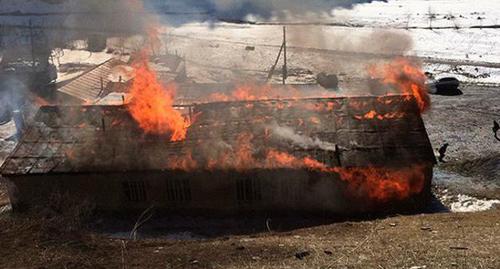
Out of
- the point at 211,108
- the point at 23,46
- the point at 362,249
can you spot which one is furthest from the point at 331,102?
the point at 23,46

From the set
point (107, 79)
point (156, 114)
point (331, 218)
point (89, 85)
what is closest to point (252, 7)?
point (107, 79)

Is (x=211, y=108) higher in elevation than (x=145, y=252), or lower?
higher

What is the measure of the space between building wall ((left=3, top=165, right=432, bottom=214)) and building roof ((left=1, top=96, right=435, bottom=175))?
1.84ft

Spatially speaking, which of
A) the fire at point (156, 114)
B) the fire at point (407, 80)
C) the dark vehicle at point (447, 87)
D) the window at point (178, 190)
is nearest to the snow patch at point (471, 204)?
the fire at point (407, 80)

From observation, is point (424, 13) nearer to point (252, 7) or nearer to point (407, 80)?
point (252, 7)

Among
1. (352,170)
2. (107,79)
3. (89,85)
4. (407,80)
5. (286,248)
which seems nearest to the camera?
(286,248)

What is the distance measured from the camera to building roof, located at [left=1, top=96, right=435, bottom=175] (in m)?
19.9

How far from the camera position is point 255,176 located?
19609mm

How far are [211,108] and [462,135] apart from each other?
46.6ft

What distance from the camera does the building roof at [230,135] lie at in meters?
19.9

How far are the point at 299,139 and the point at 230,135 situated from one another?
2.95 meters

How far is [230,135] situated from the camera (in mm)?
21031

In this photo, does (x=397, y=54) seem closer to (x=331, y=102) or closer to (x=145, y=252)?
(x=331, y=102)

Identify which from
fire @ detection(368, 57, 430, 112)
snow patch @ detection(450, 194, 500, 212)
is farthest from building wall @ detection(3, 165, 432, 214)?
fire @ detection(368, 57, 430, 112)
